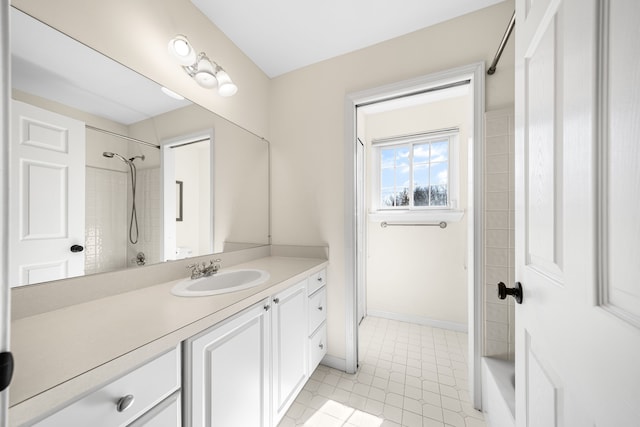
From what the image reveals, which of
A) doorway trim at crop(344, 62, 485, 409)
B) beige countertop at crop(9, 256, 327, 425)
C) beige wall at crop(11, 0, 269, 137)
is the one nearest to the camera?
beige countertop at crop(9, 256, 327, 425)

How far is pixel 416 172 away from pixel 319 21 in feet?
5.55

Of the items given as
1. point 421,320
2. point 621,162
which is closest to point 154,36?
point 621,162

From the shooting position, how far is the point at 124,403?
518mm

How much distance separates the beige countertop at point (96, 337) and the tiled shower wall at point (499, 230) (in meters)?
1.30

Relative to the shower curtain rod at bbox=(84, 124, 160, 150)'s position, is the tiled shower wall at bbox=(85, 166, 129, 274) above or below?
below

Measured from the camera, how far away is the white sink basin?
0.97 metres

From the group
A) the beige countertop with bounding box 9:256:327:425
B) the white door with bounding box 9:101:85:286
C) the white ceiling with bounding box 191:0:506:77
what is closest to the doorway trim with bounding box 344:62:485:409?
the white ceiling with bounding box 191:0:506:77

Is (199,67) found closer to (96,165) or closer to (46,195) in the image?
(96,165)

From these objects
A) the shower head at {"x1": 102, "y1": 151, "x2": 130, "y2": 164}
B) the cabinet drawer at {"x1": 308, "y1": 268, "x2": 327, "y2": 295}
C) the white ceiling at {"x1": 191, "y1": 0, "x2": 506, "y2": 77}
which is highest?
the white ceiling at {"x1": 191, "y1": 0, "x2": 506, "y2": 77}

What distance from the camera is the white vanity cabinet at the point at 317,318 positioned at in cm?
145

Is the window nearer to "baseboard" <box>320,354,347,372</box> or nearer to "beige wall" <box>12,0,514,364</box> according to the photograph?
"beige wall" <box>12,0,514,364</box>

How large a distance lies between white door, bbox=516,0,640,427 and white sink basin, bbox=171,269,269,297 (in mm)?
1020

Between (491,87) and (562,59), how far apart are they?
105cm

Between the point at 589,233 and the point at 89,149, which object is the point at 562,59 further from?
the point at 89,149
